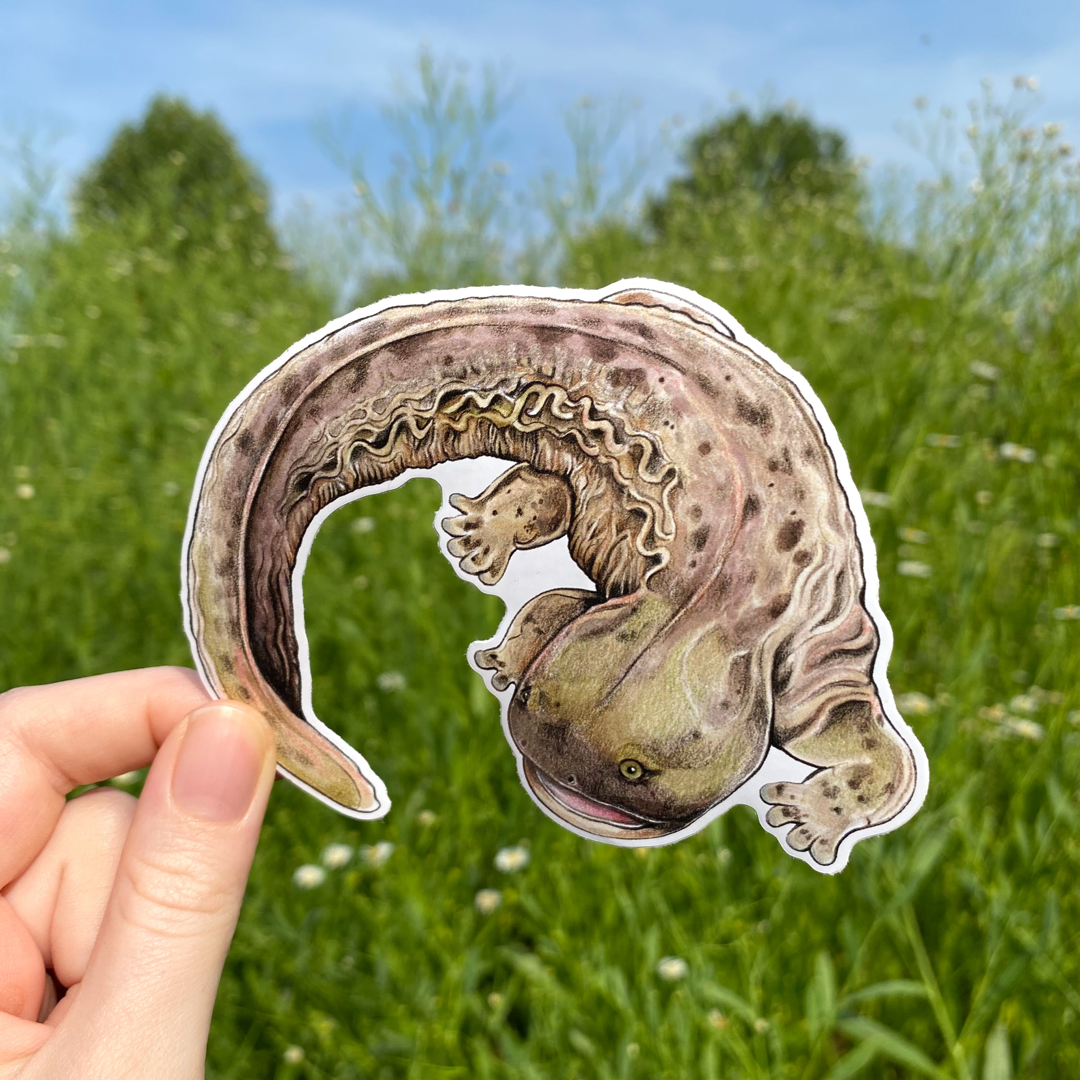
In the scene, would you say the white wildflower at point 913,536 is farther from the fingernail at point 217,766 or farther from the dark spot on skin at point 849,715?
the fingernail at point 217,766

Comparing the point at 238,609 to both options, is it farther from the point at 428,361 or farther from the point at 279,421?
the point at 428,361

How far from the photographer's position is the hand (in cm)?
99

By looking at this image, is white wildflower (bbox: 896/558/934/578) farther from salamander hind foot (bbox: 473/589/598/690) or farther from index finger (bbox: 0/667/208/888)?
index finger (bbox: 0/667/208/888)

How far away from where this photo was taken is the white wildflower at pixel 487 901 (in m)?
1.78

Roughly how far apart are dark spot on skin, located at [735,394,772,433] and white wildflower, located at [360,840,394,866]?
50.6 inches

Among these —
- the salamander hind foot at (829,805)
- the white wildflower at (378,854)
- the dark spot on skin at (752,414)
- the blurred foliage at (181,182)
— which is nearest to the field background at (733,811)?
the white wildflower at (378,854)

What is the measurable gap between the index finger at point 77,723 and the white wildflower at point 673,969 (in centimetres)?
93

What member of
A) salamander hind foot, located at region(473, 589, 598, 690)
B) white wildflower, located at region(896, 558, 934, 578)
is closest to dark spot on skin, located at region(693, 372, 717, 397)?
salamander hind foot, located at region(473, 589, 598, 690)

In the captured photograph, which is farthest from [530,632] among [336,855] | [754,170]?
[754,170]

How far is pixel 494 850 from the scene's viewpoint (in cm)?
198

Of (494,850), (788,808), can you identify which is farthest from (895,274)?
(788,808)

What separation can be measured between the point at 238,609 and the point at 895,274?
128 inches

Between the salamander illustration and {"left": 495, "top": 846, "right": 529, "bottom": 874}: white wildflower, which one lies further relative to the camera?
{"left": 495, "top": 846, "right": 529, "bottom": 874}: white wildflower

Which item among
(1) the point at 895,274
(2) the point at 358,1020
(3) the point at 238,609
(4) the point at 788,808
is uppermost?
(1) the point at 895,274
